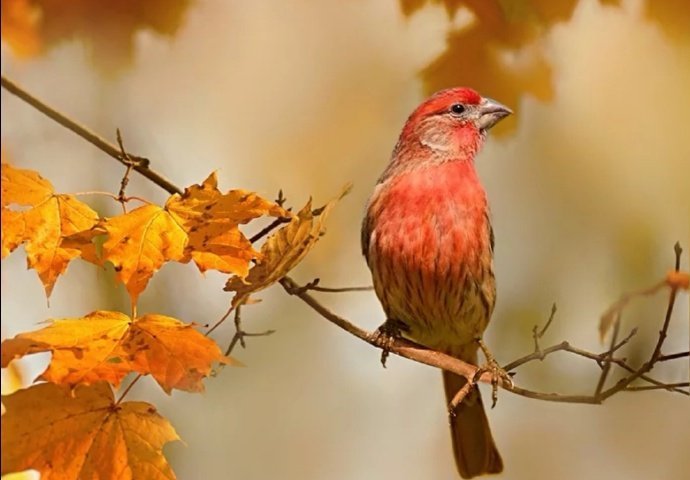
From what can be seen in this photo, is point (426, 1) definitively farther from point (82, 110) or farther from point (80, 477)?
point (80, 477)

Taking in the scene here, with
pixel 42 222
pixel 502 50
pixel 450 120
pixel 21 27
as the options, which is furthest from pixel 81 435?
pixel 502 50

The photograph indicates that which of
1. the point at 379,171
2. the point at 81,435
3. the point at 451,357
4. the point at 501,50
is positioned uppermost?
the point at 501,50

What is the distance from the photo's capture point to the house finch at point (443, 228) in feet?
3.66

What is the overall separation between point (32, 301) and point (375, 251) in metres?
0.42

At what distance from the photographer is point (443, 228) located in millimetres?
1113

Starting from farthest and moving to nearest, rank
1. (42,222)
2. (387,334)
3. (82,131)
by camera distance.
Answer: (387,334) < (82,131) < (42,222)

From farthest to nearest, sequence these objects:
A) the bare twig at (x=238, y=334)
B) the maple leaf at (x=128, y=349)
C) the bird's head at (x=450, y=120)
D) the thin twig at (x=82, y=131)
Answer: the bird's head at (x=450, y=120), the bare twig at (x=238, y=334), the thin twig at (x=82, y=131), the maple leaf at (x=128, y=349)

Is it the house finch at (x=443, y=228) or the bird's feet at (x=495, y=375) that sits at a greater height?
the house finch at (x=443, y=228)

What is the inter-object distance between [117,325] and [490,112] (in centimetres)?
55

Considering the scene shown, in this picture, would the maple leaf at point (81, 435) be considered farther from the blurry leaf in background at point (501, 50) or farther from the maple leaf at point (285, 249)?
the blurry leaf in background at point (501, 50)

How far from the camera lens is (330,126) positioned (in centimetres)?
111

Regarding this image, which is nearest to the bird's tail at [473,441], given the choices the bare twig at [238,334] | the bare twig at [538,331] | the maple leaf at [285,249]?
the bare twig at [538,331]

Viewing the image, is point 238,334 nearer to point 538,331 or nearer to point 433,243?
point 433,243

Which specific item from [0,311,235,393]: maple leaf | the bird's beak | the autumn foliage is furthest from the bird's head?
[0,311,235,393]: maple leaf
